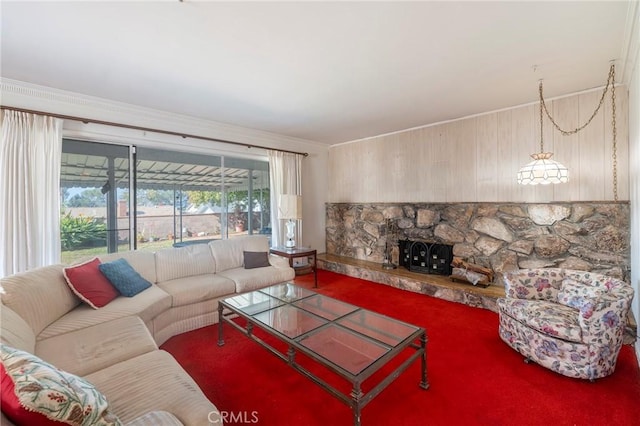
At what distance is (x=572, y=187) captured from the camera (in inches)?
125

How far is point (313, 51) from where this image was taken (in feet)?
7.49

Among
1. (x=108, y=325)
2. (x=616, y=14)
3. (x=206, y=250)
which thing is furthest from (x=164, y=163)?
(x=616, y=14)

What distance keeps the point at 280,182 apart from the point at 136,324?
331 cm

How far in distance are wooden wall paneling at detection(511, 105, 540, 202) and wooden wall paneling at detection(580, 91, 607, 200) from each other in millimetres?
424

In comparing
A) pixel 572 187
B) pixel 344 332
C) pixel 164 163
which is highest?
pixel 164 163

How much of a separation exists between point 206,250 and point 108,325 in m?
1.57

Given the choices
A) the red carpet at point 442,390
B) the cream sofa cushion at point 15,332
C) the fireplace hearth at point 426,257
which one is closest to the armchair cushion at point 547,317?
the red carpet at point 442,390

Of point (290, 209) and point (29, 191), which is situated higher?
point (29, 191)

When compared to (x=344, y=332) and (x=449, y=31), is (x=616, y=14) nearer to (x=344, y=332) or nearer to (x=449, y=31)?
(x=449, y=31)

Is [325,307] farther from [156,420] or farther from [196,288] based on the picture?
[156,420]

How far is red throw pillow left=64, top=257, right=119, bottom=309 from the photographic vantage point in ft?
7.31

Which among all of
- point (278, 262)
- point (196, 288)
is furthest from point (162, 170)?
point (278, 262)

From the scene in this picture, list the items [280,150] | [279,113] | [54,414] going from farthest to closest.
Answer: [280,150]
[279,113]
[54,414]

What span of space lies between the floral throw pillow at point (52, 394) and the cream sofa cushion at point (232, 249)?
2.59 metres
